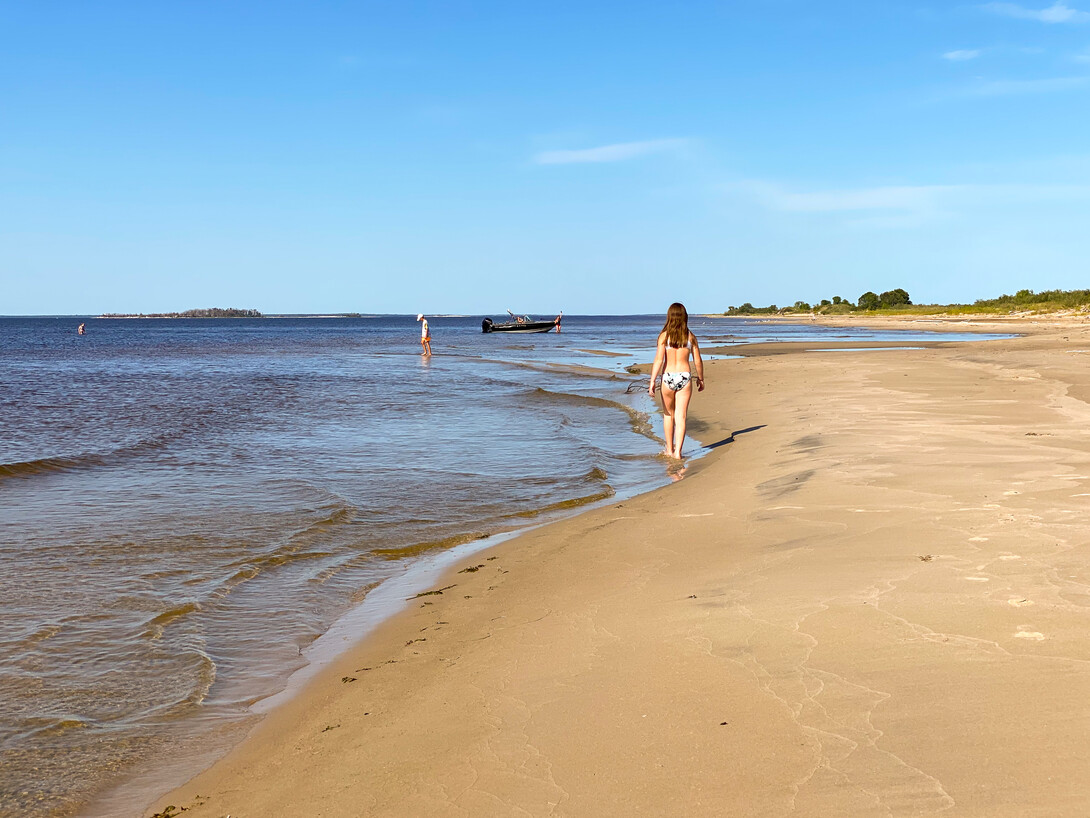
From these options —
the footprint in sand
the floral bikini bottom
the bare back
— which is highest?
the bare back

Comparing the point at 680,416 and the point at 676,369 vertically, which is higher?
the point at 676,369

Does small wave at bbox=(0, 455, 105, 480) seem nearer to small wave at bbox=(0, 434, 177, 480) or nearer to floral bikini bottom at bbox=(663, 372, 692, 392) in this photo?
small wave at bbox=(0, 434, 177, 480)

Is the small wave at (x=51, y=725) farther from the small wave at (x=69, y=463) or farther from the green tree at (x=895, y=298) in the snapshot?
the green tree at (x=895, y=298)

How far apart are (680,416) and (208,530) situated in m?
6.99

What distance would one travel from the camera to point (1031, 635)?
13.5 ft

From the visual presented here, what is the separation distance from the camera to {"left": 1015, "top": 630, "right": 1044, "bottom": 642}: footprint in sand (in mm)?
4075

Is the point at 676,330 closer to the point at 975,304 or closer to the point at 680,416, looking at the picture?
the point at 680,416

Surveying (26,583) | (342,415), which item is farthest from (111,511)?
(342,415)

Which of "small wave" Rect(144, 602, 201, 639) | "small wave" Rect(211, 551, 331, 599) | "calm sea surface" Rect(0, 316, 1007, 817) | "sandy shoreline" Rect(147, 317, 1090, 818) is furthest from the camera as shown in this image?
"small wave" Rect(211, 551, 331, 599)

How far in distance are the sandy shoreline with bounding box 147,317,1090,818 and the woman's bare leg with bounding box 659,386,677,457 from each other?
448 cm

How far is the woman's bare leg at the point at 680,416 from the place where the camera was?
12.9 metres

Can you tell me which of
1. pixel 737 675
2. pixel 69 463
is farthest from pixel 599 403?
pixel 737 675

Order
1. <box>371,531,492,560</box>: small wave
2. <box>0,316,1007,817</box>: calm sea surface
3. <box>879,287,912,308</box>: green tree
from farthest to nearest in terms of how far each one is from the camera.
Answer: <box>879,287,912,308</box>: green tree < <box>371,531,492,560</box>: small wave < <box>0,316,1007,817</box>: calm sea surface

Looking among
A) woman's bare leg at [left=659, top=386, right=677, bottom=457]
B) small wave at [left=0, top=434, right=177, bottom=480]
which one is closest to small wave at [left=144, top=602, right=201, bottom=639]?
woman's bare leg at [left=659, top=386, right=677, bottom=457]
